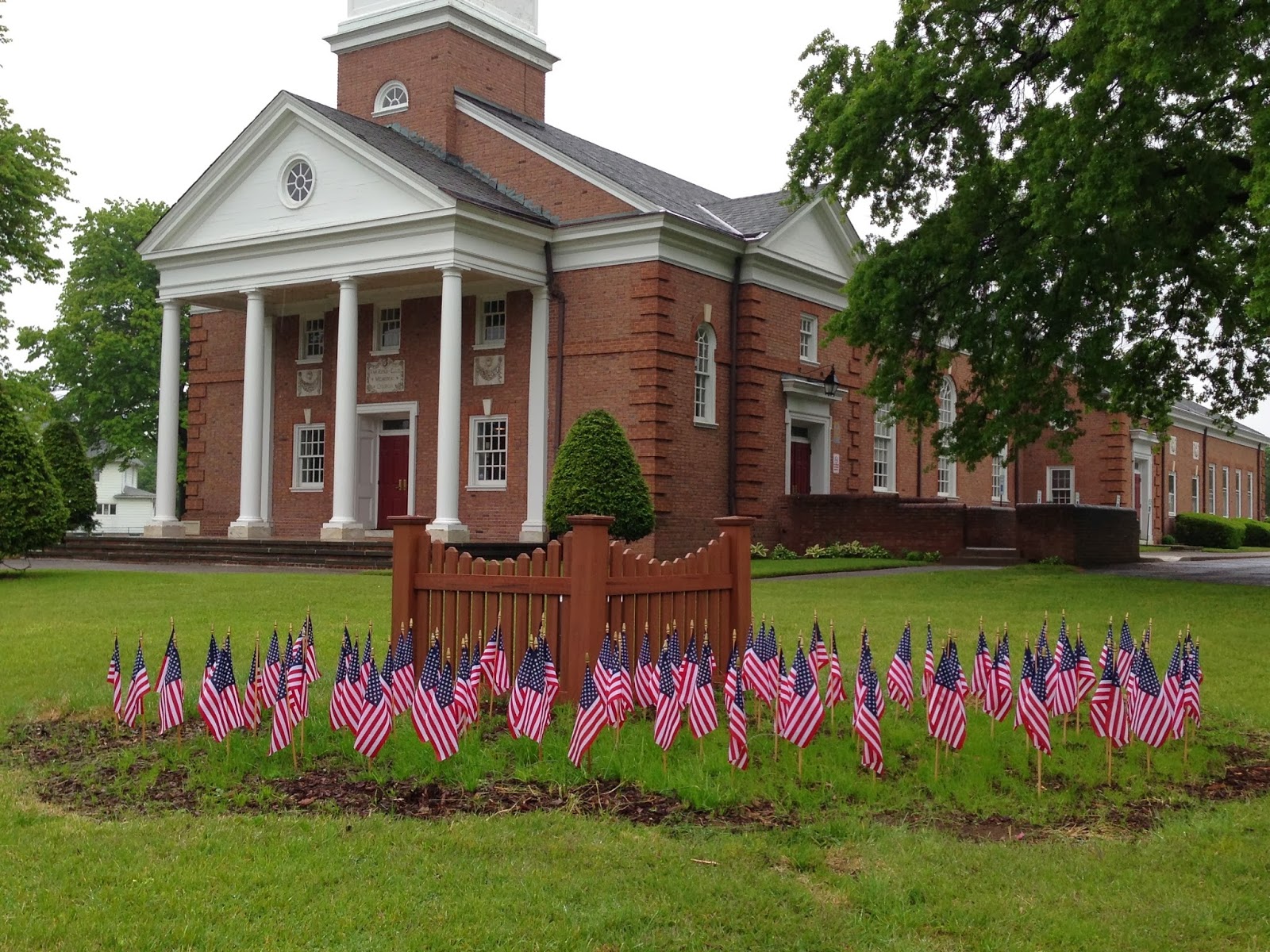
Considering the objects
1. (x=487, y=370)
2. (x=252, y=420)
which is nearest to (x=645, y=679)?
(x=487, y=370)

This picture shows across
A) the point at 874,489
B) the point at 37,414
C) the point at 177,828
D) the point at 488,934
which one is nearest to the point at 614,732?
the point at 177,828

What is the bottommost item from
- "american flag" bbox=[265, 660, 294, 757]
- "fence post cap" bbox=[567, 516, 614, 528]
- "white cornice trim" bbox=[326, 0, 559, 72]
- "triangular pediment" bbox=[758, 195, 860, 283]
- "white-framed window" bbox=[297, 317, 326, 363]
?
"american flag" bbox=[265, 660, 294, 757]

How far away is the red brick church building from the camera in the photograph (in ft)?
88.9

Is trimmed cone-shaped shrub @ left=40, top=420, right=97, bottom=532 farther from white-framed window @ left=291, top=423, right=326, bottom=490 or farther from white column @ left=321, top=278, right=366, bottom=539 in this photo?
white column @ left=321, top=278, right=366, bottom=539

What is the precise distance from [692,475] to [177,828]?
2227cm

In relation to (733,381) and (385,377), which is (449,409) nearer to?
(385,377)

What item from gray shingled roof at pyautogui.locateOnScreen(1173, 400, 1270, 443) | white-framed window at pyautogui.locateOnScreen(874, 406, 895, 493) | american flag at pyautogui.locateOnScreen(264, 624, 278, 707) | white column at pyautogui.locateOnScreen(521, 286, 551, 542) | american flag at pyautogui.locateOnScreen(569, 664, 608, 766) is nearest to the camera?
american flag at pyautogui.locateOnScreen(569, 664, 608, 766)

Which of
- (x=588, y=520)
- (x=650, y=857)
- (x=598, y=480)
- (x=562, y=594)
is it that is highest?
(x=598, y=480)

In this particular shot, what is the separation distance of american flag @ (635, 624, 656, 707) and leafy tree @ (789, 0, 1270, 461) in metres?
11.4

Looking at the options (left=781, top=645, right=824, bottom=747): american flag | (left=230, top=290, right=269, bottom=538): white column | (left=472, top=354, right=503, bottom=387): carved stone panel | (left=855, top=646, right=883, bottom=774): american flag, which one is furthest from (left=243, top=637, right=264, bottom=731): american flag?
(left=230, top=290, right=269, bottom=538): white column

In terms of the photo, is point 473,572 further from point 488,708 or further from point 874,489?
point 874,489

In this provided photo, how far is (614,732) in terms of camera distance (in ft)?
25.2

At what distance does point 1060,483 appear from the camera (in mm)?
46344

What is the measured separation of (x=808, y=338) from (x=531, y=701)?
992 inches
